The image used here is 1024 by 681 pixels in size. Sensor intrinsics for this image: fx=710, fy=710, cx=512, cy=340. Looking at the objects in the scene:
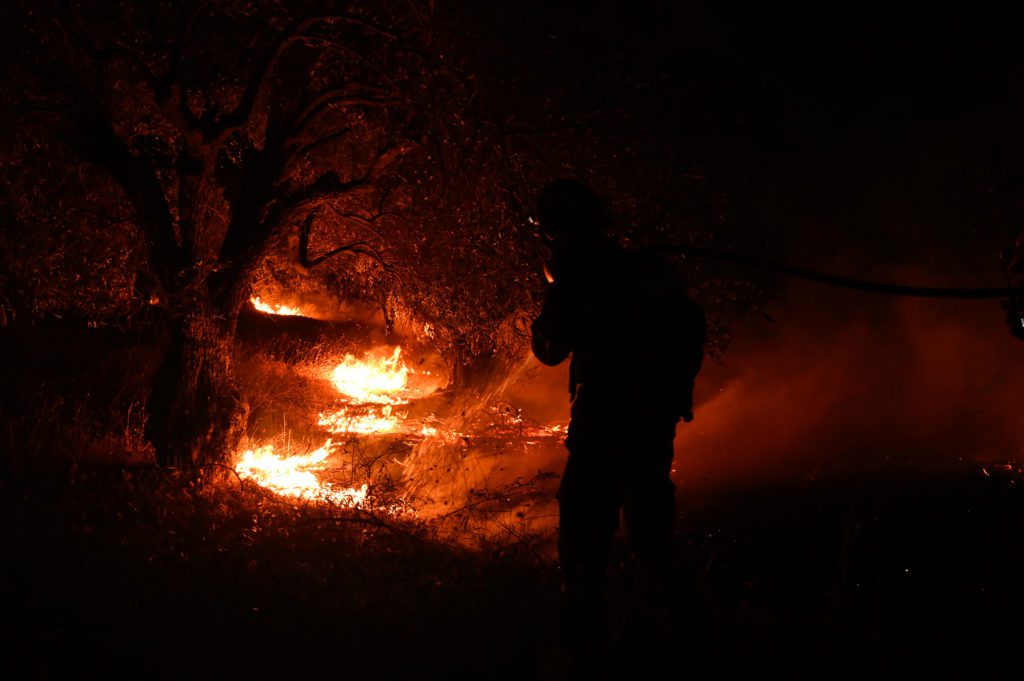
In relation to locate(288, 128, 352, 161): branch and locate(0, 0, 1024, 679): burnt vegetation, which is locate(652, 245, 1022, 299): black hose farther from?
locate(288, 128, 352, 161): branch

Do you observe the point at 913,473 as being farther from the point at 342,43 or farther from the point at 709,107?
the point at 342,43

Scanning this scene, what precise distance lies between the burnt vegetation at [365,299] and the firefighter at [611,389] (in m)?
0.51

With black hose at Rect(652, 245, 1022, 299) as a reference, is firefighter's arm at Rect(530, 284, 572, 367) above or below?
below

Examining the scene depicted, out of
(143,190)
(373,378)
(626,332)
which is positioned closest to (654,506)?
(626,332)

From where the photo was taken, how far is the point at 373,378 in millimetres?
14461

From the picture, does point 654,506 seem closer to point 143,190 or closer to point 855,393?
point 143,190

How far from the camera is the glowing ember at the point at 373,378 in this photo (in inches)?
508

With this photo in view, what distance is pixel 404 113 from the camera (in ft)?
22.6

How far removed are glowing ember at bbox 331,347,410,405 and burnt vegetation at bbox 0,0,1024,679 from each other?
2.62m

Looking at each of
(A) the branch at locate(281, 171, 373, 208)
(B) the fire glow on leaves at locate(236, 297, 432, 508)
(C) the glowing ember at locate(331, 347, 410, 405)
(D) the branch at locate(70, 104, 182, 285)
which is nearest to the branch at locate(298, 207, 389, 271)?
(A) the branch at locate(281, 171, 373, 208)

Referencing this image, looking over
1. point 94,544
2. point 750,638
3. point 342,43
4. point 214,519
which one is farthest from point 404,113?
point 750,638

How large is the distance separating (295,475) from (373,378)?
6.42m

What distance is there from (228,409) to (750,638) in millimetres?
5709

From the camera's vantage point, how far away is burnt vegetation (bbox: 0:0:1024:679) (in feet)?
12.6
